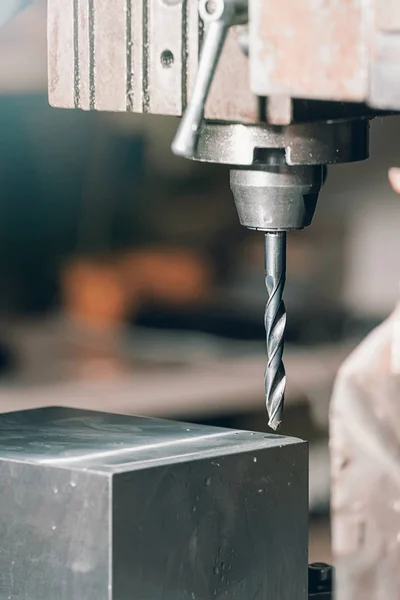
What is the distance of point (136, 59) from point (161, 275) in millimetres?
1437

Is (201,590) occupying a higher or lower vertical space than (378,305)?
lower

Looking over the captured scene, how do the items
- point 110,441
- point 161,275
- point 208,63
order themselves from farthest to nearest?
point 161,275 → point 110,441 → point 208,63

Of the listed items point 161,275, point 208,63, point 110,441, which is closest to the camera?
point 208,63

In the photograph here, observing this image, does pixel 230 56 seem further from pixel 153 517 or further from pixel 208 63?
pixel 153 517

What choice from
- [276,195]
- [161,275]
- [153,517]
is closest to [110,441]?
[153,517]

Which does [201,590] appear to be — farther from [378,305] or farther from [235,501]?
[378,305]

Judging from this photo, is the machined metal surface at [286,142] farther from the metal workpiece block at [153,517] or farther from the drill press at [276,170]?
the metal workpiece block at [153,517]

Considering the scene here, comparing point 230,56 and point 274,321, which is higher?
point 230,56

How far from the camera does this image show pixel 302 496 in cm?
93

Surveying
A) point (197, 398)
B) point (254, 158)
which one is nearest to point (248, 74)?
point (254, 158)

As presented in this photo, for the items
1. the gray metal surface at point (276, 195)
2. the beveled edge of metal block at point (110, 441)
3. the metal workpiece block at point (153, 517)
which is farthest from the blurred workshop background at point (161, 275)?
the gray metal surface at point (276, 195)

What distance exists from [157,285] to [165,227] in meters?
0.10

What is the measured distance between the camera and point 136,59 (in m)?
0.80

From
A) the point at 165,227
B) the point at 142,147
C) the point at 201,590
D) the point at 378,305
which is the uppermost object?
the point at 142,147
